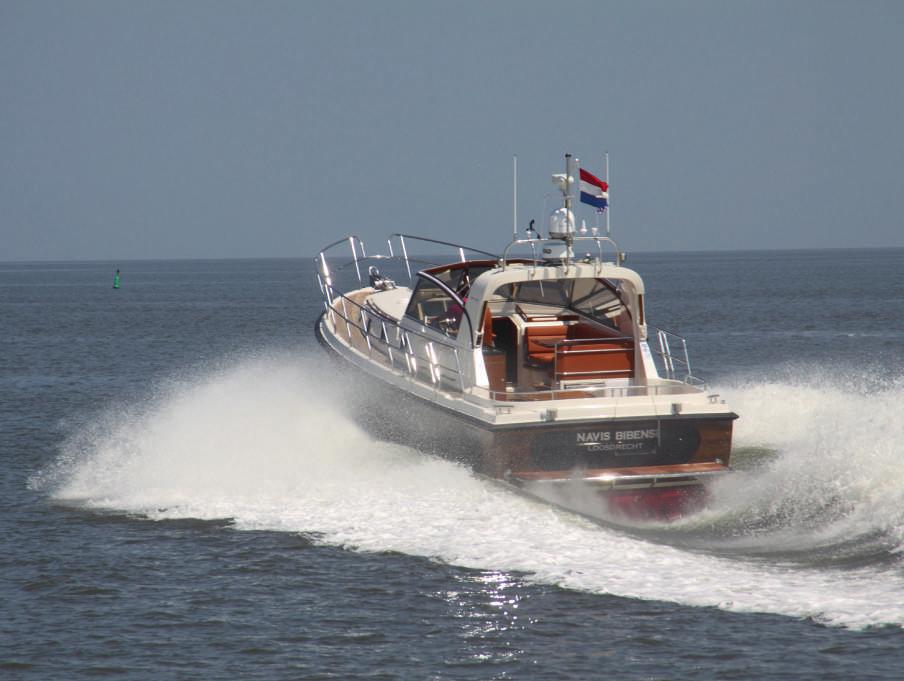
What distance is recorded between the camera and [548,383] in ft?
45.3

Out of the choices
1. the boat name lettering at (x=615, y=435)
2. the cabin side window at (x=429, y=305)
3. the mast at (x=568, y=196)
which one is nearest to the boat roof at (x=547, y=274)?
the mast at (x=568, y=196)

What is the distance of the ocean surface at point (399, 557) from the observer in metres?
8.94

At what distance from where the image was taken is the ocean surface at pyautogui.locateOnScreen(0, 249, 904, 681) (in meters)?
8.94

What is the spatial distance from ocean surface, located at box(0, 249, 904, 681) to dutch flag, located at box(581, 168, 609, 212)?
3445 mm

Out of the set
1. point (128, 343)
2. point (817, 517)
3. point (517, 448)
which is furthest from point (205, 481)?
point (128, 343)

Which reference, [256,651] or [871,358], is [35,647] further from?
[871,358]

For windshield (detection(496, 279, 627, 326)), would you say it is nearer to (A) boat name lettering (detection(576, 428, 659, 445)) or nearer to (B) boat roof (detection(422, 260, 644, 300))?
(B) boat roof (detection(422, 260, 644, 300))

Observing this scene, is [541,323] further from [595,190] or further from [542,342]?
[595,190]

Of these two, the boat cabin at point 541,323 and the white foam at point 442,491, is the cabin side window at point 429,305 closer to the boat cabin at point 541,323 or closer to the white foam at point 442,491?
the boat cabin at point 541,323

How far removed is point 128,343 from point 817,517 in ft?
103

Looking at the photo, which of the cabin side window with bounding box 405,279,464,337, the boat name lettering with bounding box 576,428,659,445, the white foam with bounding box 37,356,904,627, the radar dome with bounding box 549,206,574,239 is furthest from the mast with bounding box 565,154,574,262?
the white foam with bounding box 37,356,904,627

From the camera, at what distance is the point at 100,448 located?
16406 mm

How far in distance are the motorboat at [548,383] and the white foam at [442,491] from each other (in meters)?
0.41

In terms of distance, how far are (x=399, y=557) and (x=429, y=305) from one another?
4629 mm
